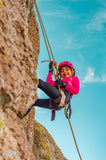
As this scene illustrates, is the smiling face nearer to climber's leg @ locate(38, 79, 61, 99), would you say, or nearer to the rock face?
climber's leg @ locate(38, 79, 61, 99)

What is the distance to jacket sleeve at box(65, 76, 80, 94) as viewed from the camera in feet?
27.4

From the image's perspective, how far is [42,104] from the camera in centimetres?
836

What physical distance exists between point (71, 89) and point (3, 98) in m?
4.36

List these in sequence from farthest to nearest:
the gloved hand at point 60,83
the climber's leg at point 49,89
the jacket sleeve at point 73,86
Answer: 1. the jacket sleeve at point 73,86
2. the gloved hand at point 60,83
3. the climber's leg at point 49,89

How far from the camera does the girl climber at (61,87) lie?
7.57 metres

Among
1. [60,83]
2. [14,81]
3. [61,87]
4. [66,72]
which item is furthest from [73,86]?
[14,81]

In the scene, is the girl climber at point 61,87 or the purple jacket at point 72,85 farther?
the purple jacket at point 72,85

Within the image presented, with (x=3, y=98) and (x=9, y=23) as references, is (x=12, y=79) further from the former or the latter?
(x=9, y=23)

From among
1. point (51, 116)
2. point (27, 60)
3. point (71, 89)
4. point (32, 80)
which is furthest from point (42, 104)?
point (27, 60)

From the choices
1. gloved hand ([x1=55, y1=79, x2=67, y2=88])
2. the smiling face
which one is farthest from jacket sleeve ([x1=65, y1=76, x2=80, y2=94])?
the smiling face

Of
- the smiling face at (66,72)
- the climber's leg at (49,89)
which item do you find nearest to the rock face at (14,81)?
the climber's leg at (49,89)

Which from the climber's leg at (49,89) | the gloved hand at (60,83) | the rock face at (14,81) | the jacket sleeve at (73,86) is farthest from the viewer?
the jacket sleeve at (73,86)

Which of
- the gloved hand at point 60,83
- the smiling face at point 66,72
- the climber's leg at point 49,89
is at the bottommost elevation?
the climber's leg at point 49,89

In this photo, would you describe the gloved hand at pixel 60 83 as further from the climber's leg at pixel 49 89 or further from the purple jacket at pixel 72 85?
the climber's leg at pixel 49 89
